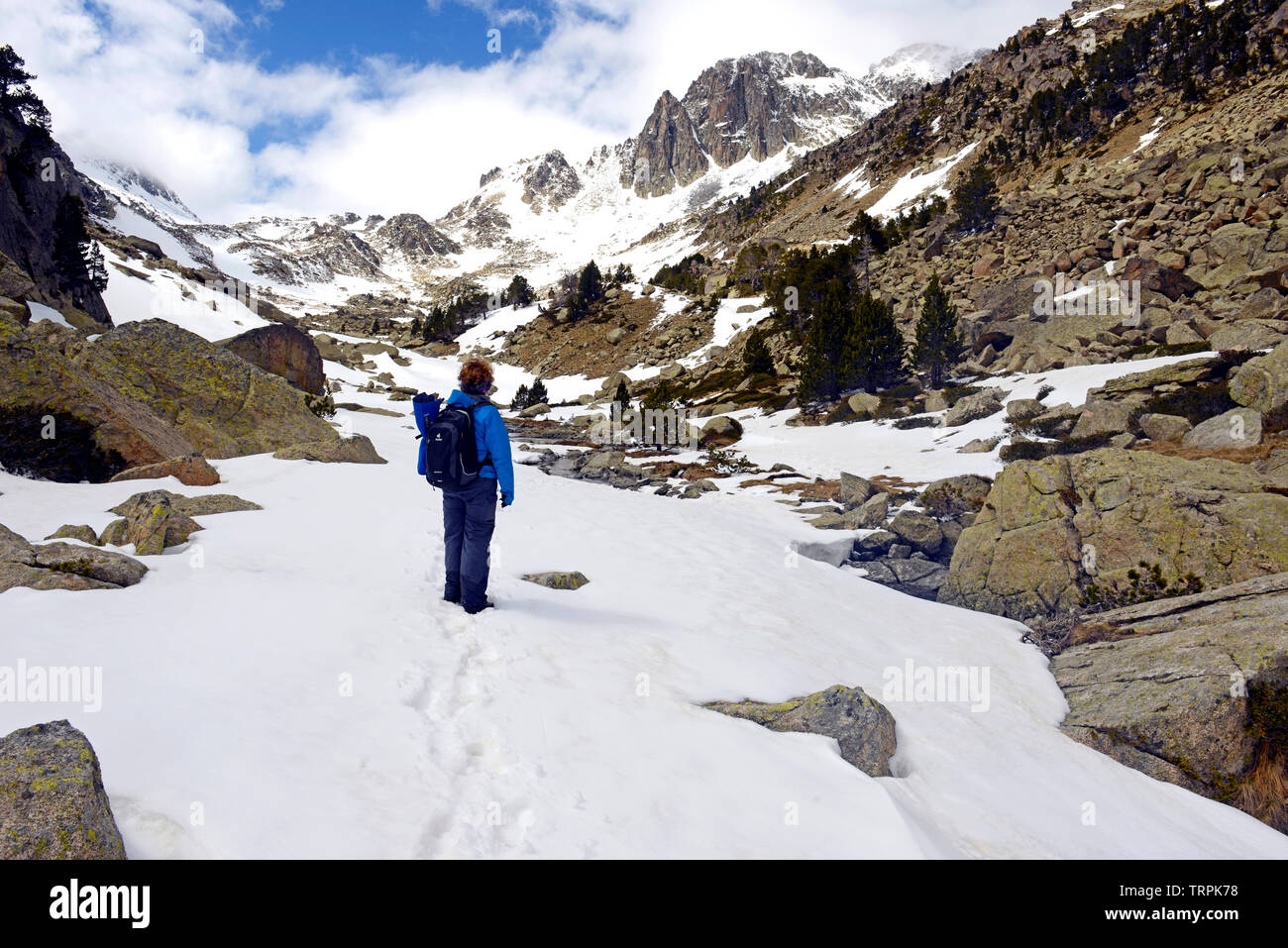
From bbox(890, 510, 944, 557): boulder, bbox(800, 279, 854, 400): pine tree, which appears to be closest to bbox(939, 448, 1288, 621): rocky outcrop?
bbox(890, 510, 944, 557): boulder

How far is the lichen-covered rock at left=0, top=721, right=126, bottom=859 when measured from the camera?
2.26 meters

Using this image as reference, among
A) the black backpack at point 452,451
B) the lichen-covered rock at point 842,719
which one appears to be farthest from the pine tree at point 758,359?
the lichen-covered rock at point 842,719

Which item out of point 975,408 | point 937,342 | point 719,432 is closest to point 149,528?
point 975,408

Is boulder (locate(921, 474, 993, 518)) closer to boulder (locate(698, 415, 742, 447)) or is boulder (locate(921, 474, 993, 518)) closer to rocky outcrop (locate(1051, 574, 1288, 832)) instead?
rocky outcrop (locate(1051, 574, 1288, 832))

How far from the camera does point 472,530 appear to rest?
20.6ft

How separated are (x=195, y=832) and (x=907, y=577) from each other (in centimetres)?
1269

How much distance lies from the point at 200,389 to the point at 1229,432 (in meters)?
24.6

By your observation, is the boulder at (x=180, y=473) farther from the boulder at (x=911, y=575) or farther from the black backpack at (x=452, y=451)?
the boulder at (x=911, y=575)

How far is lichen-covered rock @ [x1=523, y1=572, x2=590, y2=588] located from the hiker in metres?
1.63

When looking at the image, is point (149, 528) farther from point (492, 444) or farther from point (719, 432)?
point (719, 432)

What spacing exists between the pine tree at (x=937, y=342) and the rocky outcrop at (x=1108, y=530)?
20.5 metres

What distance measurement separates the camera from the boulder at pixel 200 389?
12.9m
